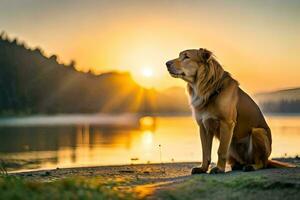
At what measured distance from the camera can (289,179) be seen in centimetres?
869

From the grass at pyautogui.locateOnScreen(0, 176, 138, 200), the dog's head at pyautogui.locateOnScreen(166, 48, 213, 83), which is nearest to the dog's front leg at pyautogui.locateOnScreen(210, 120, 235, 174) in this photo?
the dog's head at pyautogui.locateOnScreen(166, 48, 213, 83)

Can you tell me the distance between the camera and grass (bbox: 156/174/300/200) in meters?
7.90

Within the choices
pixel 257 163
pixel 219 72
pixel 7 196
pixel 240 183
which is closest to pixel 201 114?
pixel 219 72

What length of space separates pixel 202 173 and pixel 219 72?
6.62ft

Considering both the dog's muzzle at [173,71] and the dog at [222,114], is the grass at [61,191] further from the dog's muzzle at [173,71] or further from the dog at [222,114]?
the dog's muzzle at [173,71]

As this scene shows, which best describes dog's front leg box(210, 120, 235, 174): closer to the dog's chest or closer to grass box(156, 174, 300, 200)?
the dog's chest

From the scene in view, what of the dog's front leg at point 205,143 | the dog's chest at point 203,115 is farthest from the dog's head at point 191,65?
the dog's front leg at point 205,143

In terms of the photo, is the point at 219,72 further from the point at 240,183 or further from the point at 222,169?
the point at 240,183

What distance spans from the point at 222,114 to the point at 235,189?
227 centimetres

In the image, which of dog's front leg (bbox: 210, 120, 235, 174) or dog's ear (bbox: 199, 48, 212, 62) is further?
dog's ear (bbox: 199, 48, 212, 62)

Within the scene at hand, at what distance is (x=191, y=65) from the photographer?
10.5m

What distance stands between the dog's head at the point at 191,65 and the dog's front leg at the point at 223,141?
1113 millimetres

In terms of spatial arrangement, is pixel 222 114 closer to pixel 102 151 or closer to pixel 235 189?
pixel 235 189

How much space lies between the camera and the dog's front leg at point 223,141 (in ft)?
33.4
